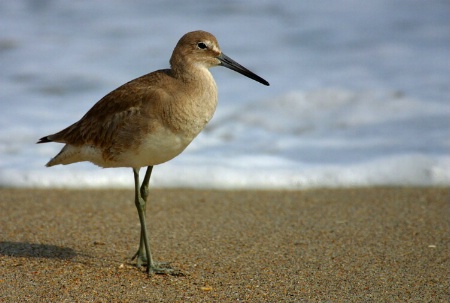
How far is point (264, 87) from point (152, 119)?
5.73 meters

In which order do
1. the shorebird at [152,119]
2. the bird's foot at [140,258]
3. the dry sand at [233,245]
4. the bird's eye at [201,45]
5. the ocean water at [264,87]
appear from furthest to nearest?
the ocean water at [264,87] < the bird's eye at [201,45] < the bird's foot at [140,258] < the shorebird at [152,119] < the dry sand at [233,245]

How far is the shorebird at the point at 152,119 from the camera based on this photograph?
4449 mm

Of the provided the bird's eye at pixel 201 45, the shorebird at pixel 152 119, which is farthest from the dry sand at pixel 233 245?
the bird's eye at pixel 201 45

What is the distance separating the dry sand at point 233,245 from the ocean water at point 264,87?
418 millimetres

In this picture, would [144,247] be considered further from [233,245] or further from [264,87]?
[264,87]

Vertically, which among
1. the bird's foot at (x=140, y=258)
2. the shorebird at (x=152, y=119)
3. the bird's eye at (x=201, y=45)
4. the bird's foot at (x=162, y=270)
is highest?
the bird's eye at (x=201, y=45)

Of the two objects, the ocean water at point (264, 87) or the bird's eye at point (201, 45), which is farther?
the ocean water at point (264, 87)

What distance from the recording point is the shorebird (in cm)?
445

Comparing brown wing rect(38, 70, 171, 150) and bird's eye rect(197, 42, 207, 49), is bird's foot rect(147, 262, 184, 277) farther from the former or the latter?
bird's eye rect(197, 42, 207, 49)

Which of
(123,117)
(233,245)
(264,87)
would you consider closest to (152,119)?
(123,117)

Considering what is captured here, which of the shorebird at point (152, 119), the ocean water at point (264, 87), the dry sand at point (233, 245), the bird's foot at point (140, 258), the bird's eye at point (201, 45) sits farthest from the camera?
the ocean water at point (264, 87)

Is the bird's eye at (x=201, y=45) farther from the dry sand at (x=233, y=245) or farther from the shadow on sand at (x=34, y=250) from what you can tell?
the shadow on sand at (x=34, y=250)

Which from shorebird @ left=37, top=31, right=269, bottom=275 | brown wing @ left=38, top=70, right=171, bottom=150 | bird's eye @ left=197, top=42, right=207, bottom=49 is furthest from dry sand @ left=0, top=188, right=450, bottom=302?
bird's eye @ left=197, top=42, right=207, bottom=49

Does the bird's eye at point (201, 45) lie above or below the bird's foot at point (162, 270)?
above
